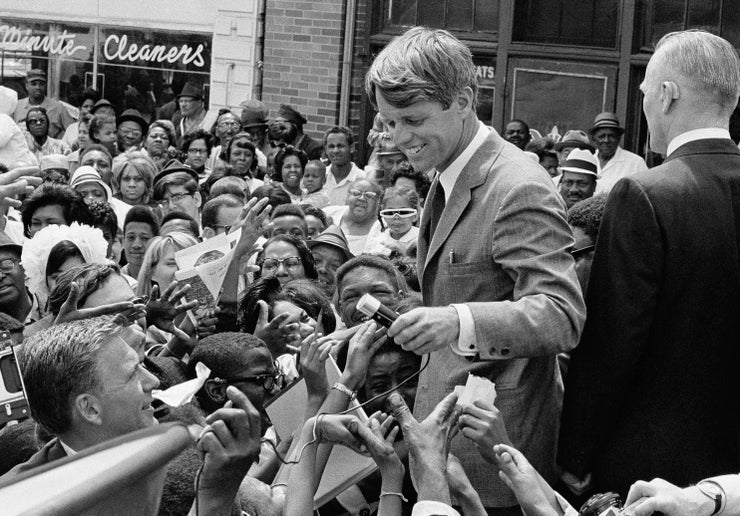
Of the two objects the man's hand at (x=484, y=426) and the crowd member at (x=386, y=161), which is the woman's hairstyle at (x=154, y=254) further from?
the crowd member at (x=386, y=161)

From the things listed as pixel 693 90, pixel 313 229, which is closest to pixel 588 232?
pixel 693 90

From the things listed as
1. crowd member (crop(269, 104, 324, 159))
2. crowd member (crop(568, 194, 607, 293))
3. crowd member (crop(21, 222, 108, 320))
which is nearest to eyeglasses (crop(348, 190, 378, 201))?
crowd member (crop(269, 104, 324, 159))

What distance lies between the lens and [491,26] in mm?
12117

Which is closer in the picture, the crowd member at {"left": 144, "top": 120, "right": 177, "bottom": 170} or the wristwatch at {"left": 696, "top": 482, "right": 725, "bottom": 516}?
the wristwatch at {"left": 696, "top": 482, "right": 725, "bottom": 516}

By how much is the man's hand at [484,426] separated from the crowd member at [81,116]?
35.1ft

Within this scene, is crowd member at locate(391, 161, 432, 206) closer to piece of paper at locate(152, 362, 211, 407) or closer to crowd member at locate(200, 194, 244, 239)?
crowd member at locate(200, 194, 244, 239)

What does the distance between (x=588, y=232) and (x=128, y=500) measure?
10.9ft

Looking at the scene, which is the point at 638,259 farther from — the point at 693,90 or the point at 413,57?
the point at 413,57

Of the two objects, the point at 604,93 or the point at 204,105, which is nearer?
the point at 604,93

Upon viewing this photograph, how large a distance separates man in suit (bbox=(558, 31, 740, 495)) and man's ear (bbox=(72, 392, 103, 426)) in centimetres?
119

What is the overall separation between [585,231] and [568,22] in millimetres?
8186

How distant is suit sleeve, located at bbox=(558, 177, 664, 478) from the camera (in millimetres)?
2826

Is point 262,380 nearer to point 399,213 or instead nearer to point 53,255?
point 53,255

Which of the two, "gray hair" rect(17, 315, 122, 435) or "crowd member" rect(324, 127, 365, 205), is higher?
"crowd member" rect(324, 127, 365, 205)
